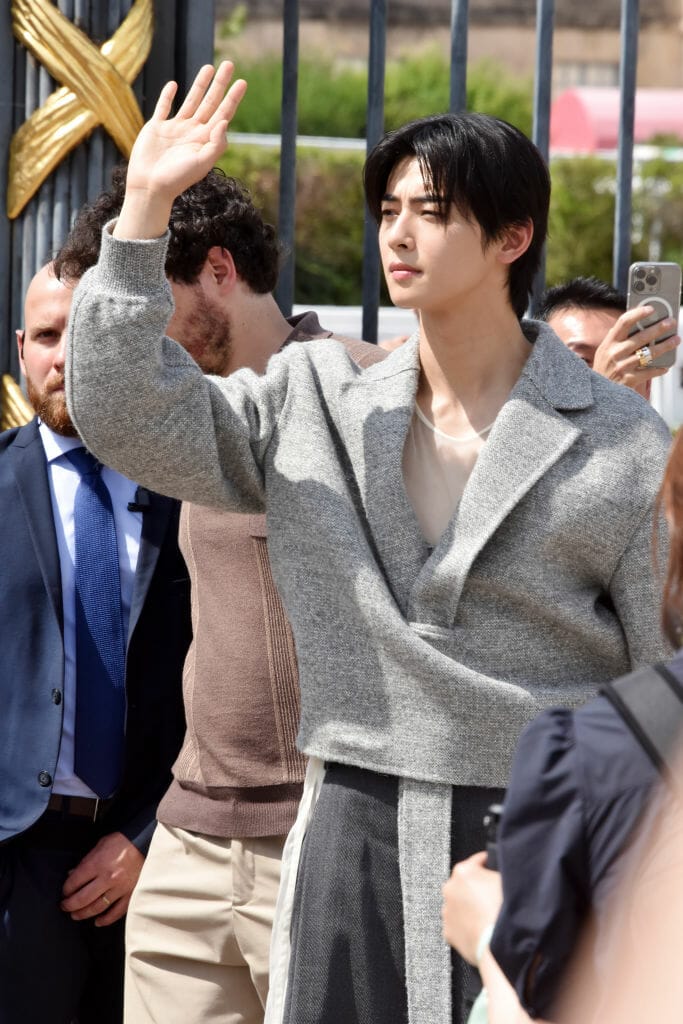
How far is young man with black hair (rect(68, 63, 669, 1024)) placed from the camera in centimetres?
212

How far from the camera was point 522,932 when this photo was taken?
145 cm

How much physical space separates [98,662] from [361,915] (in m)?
0.85

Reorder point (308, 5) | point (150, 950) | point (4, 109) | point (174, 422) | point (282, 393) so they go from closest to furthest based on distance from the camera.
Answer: point (174, 422), point (282, 393), point (150, 950), point (4, 109), point (308, 5)

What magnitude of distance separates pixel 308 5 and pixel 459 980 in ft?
63.6

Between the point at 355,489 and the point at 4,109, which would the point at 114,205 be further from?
the point at 355,489

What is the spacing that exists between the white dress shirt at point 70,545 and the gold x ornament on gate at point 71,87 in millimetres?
497

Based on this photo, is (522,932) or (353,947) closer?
(522,932)

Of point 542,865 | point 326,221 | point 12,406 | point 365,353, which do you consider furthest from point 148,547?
point 326,221

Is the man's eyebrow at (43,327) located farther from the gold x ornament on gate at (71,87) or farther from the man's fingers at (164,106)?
the man's fingers at (164,106)

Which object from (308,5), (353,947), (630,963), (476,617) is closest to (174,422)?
(476,617)

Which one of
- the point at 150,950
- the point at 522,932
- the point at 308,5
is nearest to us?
the point at 522,932

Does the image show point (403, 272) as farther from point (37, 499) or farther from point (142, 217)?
point (37, 499)

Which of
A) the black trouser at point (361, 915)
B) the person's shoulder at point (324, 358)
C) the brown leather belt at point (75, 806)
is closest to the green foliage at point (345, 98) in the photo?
the brown leather belt at point (75, 806)

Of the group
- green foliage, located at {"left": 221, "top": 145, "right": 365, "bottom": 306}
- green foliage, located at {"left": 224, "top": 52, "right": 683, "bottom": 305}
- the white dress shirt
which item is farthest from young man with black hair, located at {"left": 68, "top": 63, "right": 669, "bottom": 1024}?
green foliage, located at {"left": 221, "top": 145, "right": 365, "bottom": 306}
